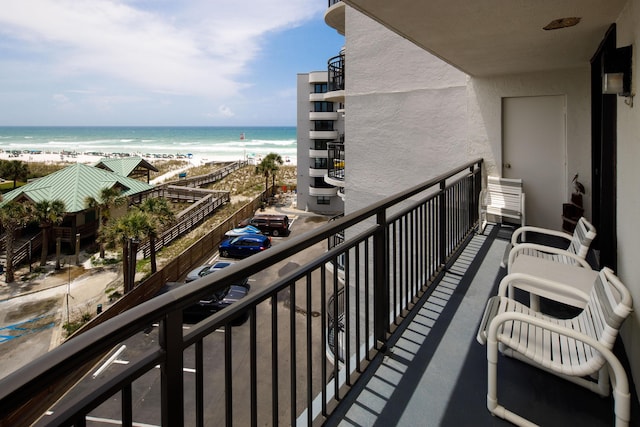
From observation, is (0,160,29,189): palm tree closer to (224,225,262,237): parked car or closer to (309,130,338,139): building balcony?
(224,225,262,237): parked car

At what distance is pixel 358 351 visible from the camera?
2199 mm

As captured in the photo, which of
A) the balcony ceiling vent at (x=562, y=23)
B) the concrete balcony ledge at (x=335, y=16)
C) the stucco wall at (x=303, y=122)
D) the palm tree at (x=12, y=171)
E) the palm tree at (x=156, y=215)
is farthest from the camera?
the palm tree at (x=12, y=171)

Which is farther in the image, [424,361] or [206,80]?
[206,80]

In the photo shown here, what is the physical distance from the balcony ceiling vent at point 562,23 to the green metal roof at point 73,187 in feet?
78.3

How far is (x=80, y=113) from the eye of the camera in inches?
5335

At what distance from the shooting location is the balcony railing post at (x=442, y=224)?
3537 mm

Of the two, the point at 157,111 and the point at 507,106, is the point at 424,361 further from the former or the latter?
the point at 157,111

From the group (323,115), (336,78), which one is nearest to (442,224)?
(336,78)

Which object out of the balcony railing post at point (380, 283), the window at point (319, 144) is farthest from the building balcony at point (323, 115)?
the balcony railing post at point (380, 283)

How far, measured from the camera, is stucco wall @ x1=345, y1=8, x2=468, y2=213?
7.07 m

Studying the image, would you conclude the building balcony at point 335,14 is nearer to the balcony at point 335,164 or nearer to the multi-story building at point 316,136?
the balcony at point 335,164

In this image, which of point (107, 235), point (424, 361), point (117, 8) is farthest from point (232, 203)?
point (117, 8)

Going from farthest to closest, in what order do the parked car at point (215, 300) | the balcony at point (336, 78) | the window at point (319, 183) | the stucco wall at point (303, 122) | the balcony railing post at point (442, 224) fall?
the stucco wall at point (303, 122) < the window at point (319, 183) < the balcony at point (336, 78) < the balcony railing post at point (442, 224) < the parked car at point (215, 300)

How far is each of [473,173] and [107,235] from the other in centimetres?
1555
